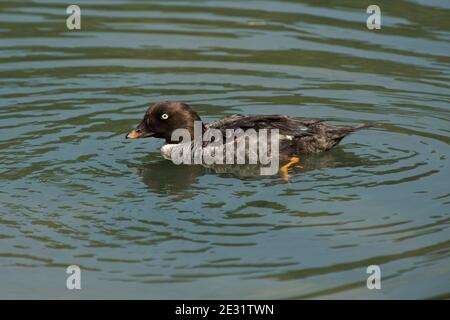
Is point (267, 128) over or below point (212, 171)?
over

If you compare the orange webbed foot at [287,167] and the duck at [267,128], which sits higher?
the duck at [267,128]

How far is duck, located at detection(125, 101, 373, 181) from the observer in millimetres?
12492

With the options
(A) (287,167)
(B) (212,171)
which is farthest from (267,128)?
(B) (212,171)

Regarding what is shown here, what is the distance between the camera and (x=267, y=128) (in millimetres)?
12445

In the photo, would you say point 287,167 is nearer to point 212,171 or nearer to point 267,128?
point 267,128

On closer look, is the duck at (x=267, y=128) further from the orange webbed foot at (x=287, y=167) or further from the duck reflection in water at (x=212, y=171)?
the duck reflection in water at (x=212, y=171)

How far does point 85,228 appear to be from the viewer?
1029cm

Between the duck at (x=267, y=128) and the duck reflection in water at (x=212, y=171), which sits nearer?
the duck reflection in water at (x=212, y=171)

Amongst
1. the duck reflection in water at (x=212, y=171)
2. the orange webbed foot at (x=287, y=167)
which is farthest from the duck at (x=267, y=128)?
the duck reflection in water at (x=212, y=171)

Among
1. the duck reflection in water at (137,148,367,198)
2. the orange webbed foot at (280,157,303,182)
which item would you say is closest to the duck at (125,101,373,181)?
the orange webbed foot at (280,157,303,182)

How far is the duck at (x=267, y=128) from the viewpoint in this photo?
1249cm

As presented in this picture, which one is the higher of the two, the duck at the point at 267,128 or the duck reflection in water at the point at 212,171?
the duck at the point at 267,128

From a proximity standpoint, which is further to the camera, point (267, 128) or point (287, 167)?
point (267, 128)
